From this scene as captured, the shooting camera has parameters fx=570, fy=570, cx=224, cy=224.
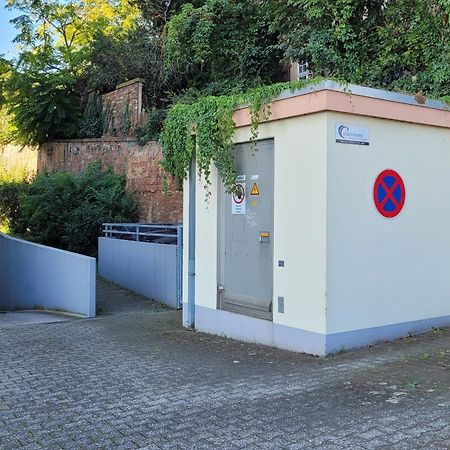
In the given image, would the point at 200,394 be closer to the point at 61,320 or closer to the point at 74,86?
the point at 61,320

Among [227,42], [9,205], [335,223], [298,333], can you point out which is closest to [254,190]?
[335,223]

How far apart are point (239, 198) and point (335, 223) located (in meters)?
1.66

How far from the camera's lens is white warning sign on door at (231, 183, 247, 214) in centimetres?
776

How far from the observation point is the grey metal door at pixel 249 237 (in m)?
7.37

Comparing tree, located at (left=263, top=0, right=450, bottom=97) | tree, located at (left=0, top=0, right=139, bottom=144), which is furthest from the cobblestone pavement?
tree, located at (left=0, top=0, right=139, bottom=144)

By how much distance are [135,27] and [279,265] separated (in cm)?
1838

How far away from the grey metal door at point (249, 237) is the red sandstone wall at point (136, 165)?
359 inches

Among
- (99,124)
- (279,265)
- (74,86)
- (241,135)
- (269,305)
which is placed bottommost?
(269,305)

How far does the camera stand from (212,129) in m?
7.82

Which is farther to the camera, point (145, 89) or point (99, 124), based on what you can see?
point (99, 124)

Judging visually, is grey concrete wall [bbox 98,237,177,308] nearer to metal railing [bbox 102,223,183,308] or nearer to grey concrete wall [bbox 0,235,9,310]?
metal railing [bbox 102,223,183,308]

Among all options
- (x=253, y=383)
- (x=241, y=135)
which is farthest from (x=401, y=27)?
(x=253, y=383)

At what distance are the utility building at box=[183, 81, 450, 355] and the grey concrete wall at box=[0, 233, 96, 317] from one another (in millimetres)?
3673

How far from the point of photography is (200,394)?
537 cm
